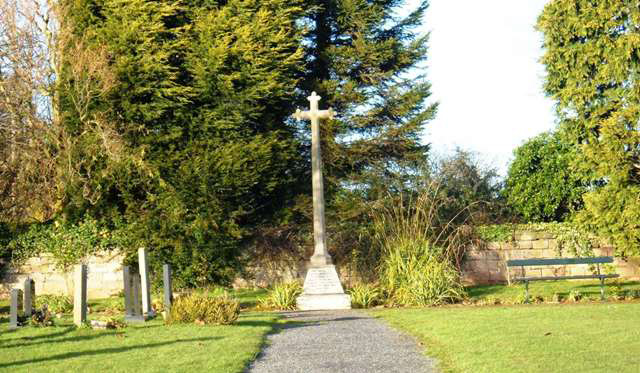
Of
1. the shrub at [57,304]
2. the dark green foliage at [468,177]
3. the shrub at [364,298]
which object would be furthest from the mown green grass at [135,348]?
the dark green foliage at [468,177]

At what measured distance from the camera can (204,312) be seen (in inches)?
524

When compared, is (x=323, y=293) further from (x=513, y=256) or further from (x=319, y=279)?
(x=513, y=256)

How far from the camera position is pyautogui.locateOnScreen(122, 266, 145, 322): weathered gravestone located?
1398 centimetres

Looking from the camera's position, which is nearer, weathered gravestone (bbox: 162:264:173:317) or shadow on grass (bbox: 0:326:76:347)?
shadow on grass (bbox: 0:326:76:347)

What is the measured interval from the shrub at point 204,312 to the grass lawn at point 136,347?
0.29 meters

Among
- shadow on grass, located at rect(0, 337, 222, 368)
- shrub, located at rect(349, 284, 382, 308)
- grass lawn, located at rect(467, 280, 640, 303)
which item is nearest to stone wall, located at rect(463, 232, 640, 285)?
grass lawn, located at rect(467, 280, 640, 303)

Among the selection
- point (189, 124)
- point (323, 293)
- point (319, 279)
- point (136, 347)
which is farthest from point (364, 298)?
point (136, 347)

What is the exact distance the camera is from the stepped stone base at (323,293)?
57.6ft

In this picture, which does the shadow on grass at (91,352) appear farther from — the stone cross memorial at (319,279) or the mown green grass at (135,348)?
the stone cross memorial at (319,279)

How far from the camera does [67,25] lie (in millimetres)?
22344

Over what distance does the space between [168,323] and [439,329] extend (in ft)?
14.2

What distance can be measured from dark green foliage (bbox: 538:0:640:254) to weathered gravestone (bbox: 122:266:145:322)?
11.8m

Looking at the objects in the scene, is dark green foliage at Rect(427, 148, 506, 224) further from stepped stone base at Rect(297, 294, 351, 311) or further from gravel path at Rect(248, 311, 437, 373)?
gravel path at Rect(248, 311, 437, 373)

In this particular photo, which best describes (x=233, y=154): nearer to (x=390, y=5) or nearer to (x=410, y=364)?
(x=390, y=5)
